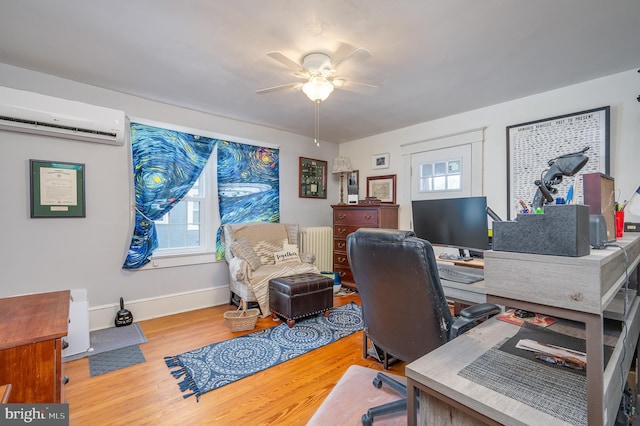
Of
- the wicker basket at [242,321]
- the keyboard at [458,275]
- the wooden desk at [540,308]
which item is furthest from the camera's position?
the wicker basket at [242,321]

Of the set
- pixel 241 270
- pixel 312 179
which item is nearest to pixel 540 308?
pixel 241 270

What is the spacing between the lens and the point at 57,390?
1.28 m

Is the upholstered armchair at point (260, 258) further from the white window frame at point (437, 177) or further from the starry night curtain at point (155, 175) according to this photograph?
the white window frame at point (437, 177)

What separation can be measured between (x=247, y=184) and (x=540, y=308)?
370 cm

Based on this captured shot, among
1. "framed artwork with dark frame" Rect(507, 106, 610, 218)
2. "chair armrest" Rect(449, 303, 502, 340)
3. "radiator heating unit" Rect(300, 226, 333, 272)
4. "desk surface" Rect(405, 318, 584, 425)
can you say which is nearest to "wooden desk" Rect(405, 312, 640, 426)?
"desk surface" Rect(405, 318, 584, 425)

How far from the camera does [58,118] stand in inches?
101

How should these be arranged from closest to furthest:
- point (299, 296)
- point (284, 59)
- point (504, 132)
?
point (284, 59), point (299, 296), point (504, 132)

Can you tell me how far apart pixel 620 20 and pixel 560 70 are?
0.68m

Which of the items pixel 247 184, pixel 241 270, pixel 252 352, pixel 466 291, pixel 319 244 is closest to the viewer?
pixel 466 291

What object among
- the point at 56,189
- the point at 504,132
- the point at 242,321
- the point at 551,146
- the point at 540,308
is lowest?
the point at 242,321

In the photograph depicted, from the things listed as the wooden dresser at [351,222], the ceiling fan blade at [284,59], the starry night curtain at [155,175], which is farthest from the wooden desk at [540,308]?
the starry night curtain at [155,175]

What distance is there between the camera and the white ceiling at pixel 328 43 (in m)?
1.75

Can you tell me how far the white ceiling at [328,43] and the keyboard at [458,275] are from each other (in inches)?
65.2

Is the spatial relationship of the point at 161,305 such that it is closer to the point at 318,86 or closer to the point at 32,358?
the point at 32,358
